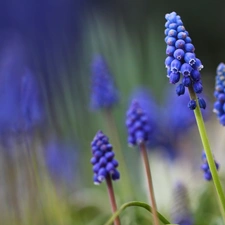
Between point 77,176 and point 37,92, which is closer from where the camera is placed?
point 37,92

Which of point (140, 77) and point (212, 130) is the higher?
point (140, 77)

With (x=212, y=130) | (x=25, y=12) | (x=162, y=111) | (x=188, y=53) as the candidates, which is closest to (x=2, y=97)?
(x=25, y=12)

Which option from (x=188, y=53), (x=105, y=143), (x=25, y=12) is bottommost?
(x=105, y=143)

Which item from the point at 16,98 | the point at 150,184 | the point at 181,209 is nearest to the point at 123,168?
the point at 16,98

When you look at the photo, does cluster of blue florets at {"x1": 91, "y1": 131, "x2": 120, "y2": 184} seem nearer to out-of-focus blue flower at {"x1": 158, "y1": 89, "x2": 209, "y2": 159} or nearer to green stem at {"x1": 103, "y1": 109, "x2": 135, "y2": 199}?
green stem at {"x1": 103, "y1": 109, "x2": 135, "y2": 199}

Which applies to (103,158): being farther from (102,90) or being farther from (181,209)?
(102,90)

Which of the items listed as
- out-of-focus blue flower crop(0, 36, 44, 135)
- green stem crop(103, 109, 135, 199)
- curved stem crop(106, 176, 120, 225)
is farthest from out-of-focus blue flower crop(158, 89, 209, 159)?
curved stem crop(106, 176, 120, 225)

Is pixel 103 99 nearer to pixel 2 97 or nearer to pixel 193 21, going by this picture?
pixel 2 97

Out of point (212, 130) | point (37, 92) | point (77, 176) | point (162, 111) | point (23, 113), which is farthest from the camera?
point (212, 130)
